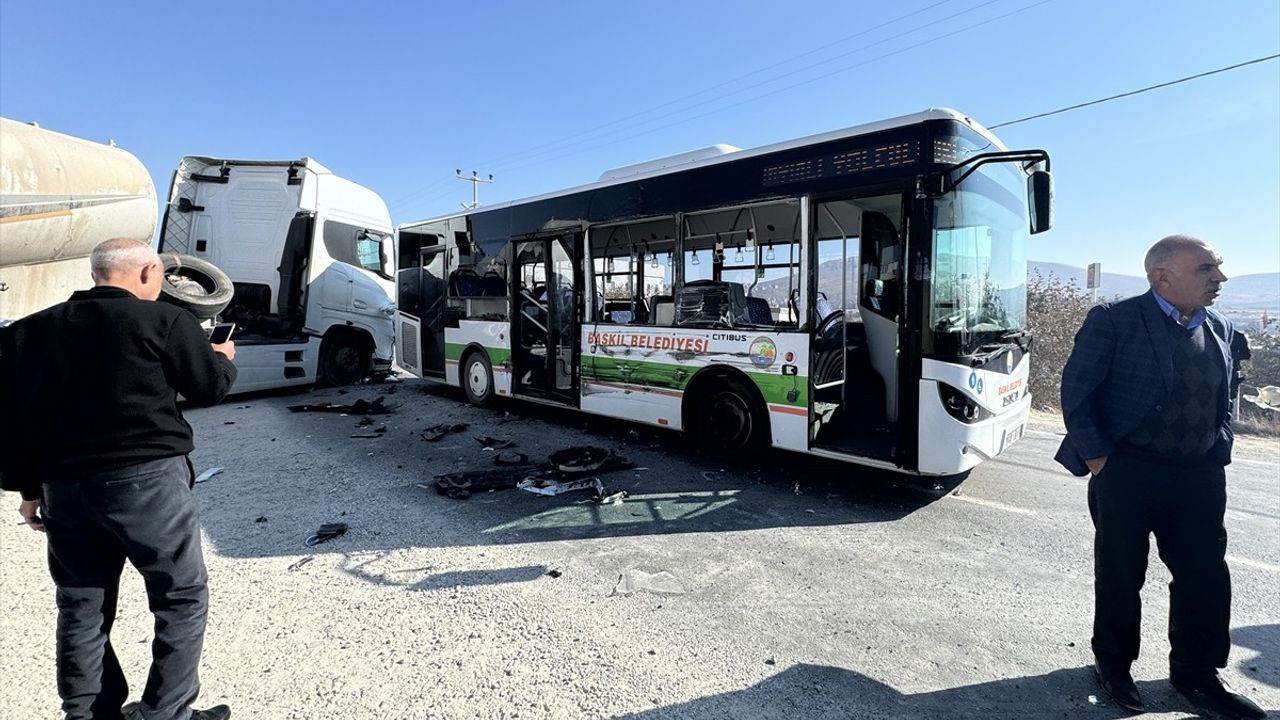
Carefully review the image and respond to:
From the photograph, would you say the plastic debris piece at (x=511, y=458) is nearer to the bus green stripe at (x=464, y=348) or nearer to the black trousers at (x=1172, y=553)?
the bus green stripe at (x=464, y=348)

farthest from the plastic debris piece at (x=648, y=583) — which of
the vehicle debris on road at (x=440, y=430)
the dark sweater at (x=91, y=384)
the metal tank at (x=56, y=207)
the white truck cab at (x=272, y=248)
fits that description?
the white truck cab at (x=272, y=248)

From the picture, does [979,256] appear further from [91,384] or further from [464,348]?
[464,348]

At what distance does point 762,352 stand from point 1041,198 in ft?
8.02

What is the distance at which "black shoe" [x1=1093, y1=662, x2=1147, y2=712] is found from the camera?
8.42ft

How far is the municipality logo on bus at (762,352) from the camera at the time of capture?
5629mm

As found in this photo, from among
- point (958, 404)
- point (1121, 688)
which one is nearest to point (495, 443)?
point (958, 404)

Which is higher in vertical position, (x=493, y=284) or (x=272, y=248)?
(x=272, y=248)

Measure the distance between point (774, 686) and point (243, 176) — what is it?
12.2 metres

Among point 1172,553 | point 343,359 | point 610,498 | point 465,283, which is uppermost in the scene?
point 465,283

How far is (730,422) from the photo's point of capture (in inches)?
241

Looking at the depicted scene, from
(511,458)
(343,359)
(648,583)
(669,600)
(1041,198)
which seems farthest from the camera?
(343,359)

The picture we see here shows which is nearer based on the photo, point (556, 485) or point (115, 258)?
point (115, 258)

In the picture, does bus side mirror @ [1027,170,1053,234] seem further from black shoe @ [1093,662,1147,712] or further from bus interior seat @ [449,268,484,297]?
bus interior seat @ [449,268,484,297]

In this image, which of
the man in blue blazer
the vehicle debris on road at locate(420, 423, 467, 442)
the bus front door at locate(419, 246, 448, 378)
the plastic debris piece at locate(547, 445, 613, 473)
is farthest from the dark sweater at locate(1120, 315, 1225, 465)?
the bus front door at locate(419, 246, 448, 378)
